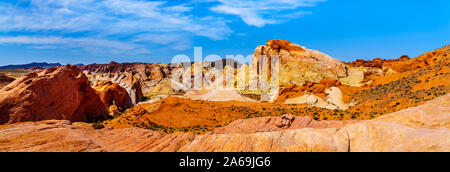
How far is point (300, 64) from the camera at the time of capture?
64688mm

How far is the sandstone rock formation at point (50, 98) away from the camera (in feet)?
47.8

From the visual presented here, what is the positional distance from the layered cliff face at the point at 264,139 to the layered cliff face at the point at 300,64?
53374mm

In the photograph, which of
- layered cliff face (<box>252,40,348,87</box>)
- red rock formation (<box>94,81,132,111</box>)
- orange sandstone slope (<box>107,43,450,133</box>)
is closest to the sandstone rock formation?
orange sandstone slope (<box>107,43,450,133</box>)

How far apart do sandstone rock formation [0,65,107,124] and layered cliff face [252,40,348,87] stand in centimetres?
4818

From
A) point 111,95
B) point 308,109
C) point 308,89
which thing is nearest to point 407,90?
point 308,109

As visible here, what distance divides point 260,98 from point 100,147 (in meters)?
47.9

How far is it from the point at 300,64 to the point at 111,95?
49.6 meters

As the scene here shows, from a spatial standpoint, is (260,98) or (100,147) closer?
(100,147)

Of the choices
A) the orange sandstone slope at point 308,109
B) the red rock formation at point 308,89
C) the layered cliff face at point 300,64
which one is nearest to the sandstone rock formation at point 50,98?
the orange sandstone slope at point 308,109

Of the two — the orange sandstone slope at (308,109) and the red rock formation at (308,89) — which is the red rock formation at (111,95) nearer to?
the orange sandstone slope at (308,109)

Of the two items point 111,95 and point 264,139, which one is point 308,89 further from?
point 264,139
